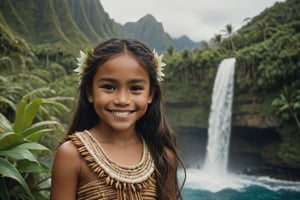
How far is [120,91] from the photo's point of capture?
1.38m

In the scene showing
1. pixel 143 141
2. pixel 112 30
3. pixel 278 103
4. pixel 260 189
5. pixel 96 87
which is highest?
pixel 112 30

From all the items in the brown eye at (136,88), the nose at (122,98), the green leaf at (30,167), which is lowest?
the green leaf at (30,167)

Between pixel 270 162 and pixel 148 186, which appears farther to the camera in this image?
pixel 270 162

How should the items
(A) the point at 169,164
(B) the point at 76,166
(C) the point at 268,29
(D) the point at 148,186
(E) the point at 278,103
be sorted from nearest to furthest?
(B) the point at 76,166, (D) the point at 148,186, (A) the point at 169,164, (E) the point at 278,103, (C) the point at 268,29

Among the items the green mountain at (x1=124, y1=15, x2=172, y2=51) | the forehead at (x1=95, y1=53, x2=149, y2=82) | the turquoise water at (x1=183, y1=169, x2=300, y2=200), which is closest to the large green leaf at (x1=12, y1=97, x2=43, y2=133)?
the forehead at (x1=95, y1=53, x2=149, y2=82)

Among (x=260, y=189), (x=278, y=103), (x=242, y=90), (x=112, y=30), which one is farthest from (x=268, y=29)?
(x=112, y=30)

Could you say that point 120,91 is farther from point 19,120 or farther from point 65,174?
point 19,120

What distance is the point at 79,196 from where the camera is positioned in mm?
1356

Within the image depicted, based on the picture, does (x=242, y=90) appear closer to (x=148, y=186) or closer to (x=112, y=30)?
(x=148, y=186)

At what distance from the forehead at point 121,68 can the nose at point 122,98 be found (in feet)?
0.19

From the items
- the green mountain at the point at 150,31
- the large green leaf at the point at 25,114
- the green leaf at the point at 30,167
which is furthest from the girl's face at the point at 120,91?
the green mountain at the point at 150,31

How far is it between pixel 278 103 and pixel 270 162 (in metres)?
3.95

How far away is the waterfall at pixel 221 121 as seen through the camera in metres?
22.0

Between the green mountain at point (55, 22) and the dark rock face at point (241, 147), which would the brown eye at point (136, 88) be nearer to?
the dark rock face at point (241, 147)
